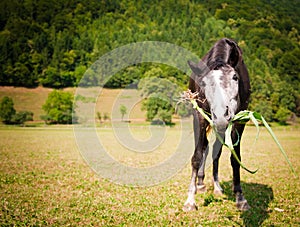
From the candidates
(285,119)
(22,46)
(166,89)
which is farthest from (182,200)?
(22,46)

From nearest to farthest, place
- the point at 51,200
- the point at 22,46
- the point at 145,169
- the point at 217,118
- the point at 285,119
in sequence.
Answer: the point at 217,118, the point at 51,200, the point at 145,169, the point at 285,119, the point at 22,46

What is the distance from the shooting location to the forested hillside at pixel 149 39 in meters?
81.8

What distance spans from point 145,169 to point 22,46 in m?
163

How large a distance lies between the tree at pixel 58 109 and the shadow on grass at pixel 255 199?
71039 millimetres

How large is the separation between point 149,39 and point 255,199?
141265mm

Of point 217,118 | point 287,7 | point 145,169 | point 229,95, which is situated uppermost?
point 287,7

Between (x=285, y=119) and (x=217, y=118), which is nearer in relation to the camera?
(x=217, y=118)

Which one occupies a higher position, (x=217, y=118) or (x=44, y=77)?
(x=44, y=77)

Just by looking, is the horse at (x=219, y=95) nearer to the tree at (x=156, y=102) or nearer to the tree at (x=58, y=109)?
the tree at (x=156, y=102)

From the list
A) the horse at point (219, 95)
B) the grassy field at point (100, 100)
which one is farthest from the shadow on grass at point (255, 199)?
the grassy field at point (100, 100)

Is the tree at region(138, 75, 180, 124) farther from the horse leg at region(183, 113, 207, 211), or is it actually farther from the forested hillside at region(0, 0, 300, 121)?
the horse leg at region(183, 113, 207, 211)

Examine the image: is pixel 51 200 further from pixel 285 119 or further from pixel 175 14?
pixel 175 14

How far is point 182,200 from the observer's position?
6879 mm

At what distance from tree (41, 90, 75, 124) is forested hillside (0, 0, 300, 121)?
15885mm
